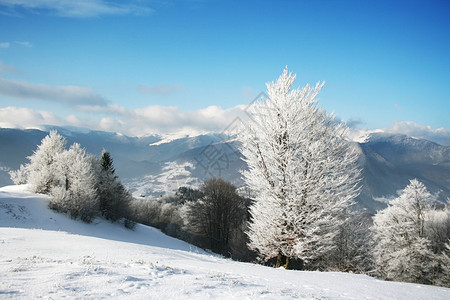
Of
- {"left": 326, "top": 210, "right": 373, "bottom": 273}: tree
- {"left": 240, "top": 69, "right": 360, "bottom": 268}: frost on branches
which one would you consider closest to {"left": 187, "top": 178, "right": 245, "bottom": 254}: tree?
{"left": 326, "top": 210, "right": 373, "bottom": 273}: tree

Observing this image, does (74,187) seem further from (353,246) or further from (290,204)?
(353,246)

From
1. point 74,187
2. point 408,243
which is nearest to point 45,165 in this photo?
point 74,187

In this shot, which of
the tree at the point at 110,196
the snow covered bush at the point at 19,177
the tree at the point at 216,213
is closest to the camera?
the tree at the point at 110,196

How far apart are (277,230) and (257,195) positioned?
4.95 ft

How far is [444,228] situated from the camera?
34.4 meters

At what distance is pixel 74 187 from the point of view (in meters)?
29.9

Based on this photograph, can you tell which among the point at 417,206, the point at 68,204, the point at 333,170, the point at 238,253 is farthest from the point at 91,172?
the point at 417,206

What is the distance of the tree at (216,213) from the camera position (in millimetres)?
42219

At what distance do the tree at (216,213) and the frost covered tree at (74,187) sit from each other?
16893 mm

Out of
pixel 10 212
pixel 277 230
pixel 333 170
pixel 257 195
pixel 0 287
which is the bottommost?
pixel 10 212

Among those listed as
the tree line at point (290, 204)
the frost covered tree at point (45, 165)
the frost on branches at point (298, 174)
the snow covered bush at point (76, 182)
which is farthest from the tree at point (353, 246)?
the frost covered tree at point (45, 165)

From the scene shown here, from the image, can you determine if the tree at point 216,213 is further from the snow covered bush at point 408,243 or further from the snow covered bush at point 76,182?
the snow covered bush at point 408,243

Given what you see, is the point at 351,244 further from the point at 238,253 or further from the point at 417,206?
the point at 238,253

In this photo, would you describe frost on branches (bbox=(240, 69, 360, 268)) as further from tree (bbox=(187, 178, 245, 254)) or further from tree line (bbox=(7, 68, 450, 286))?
tree (bbox=(187, 178, 245, 254))
